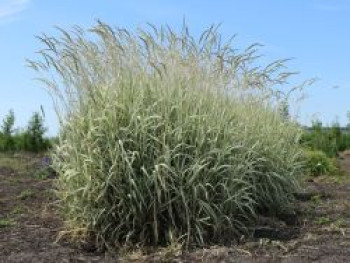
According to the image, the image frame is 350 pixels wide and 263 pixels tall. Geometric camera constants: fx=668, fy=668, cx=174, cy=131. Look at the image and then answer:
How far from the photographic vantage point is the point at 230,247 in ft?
16.4

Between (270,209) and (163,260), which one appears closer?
(163,260)

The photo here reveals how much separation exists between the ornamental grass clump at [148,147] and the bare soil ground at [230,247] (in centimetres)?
23

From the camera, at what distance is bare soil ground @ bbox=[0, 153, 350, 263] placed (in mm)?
4762

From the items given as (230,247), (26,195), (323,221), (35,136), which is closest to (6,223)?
(26,195)

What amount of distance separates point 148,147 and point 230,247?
979mm

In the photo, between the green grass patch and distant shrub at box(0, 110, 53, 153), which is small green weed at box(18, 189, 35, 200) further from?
distant shrub at box(0, 110, 53, 153)

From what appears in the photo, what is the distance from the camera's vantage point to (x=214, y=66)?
624cm

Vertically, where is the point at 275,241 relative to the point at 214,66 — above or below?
below

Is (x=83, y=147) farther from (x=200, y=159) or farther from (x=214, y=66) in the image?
(x=214, y=66)

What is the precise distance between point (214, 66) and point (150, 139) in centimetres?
142

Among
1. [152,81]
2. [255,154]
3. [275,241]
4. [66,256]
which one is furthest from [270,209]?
[66,256]

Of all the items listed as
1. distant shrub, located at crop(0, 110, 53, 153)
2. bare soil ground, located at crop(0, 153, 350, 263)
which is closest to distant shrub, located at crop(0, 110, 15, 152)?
distant shrub, located at crop(0, 110, 53, 153)

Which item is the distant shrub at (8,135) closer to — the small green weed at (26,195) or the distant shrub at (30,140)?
the distant shrub at (30,140)

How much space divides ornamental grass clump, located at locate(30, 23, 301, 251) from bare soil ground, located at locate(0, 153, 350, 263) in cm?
23
